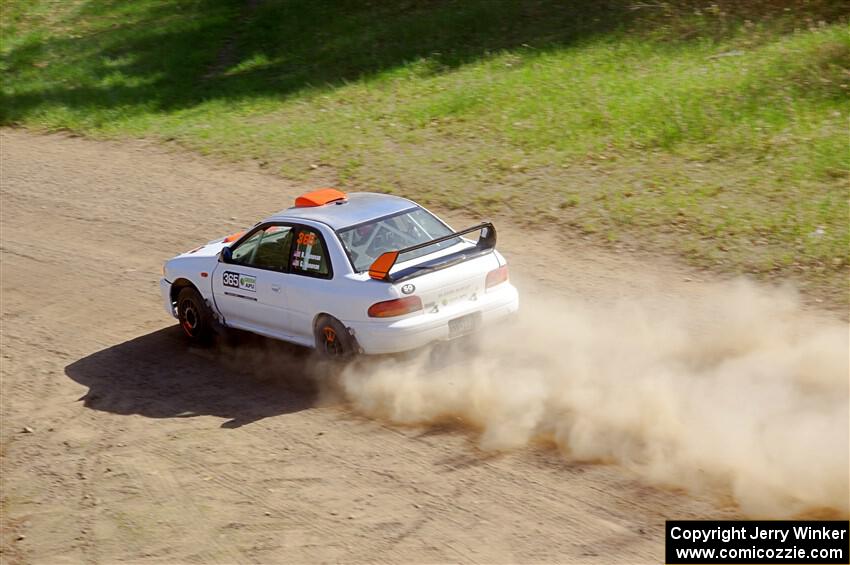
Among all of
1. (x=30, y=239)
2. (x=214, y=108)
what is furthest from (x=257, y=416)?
(x=214, y=108)

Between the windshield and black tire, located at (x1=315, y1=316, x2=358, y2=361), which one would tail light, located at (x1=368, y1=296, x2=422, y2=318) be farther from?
the windshield

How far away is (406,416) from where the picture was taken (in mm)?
9133

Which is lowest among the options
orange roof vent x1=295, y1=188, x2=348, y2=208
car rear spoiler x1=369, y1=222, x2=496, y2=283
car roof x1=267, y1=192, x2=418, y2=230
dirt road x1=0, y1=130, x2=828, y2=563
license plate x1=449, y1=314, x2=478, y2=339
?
dirt road x1=0, y1=130, x2=828, y2=563

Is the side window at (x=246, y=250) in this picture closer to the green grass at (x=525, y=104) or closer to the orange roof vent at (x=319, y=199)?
the orange roof vent at (x=319, y=199)

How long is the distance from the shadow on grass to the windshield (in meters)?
11.3

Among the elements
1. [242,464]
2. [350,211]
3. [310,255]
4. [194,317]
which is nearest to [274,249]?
[310,255]

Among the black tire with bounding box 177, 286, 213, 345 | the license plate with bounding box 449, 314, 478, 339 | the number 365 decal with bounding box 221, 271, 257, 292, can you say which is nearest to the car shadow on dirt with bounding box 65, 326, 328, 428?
the black tire with bounding box 177, 286, 213, 345

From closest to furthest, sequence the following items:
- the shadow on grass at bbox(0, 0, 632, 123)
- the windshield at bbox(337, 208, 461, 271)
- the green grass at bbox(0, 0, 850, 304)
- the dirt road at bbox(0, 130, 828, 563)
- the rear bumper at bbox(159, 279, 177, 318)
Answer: the dirt road at bbox(0, 130, 828, 563)
the windshield at bbox(337, 208, 461, 271)
the rear bumper at bbox(159, 279, 177, 318)
the green grass at bbox(0, 0, 850, 304)
the shadow on grass at bbox(0, 0, 632, 123)

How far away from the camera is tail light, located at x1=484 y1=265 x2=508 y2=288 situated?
992 centimetres

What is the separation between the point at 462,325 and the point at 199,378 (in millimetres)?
2942

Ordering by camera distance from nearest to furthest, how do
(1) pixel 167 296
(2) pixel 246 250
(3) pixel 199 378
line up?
1. (3) pixel 199 378
2. (2) pixel 246 250
3. (1) pixel 167 296

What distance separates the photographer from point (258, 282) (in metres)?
10.5

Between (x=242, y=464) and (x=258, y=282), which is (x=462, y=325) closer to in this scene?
(x=258, y=282)

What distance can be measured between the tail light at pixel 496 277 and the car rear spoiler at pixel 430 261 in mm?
211
